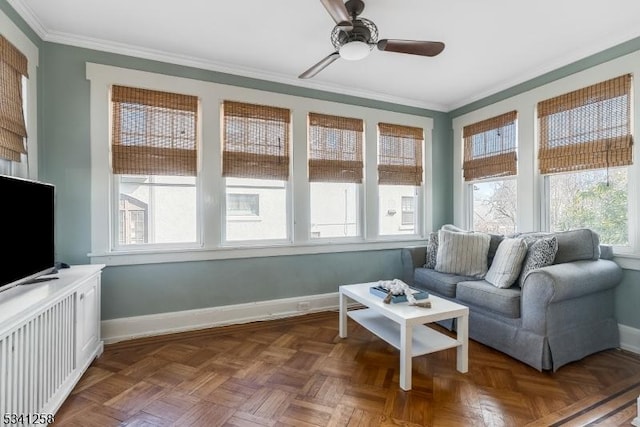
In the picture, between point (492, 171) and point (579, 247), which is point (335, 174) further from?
point (579, 247)

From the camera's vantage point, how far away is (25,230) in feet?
5.70

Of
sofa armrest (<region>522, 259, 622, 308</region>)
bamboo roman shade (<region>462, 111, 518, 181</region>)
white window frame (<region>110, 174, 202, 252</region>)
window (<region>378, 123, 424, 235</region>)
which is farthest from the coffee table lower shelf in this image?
bamboo roman shade (<region>462, 111, 518, 181</region>)

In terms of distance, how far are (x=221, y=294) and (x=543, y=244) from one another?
2898mm

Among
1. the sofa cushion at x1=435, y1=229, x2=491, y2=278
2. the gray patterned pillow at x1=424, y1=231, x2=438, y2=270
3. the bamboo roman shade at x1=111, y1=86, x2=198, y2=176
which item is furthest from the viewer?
the gray patterned pillow at x1=424, y1=231, x2=438, y2=270

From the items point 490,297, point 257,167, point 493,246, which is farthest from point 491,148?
point 257,167

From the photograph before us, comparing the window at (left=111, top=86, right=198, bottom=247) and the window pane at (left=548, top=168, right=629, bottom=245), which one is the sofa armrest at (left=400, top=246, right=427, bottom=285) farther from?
the window at (left=111, top=86, right=198, bottom=247)

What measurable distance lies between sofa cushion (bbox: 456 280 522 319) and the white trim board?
3.39 feet

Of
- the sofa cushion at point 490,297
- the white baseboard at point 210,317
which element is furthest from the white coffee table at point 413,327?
the white baseboard at point 210,317

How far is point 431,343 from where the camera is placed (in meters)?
2.16

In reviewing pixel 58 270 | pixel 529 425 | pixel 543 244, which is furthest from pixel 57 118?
pixel 543 244

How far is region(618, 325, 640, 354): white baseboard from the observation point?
245 cm

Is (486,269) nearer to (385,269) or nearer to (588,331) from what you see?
(588,331)

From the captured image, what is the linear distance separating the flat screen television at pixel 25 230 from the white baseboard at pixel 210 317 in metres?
0.91

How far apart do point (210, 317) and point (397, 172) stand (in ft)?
8.90
